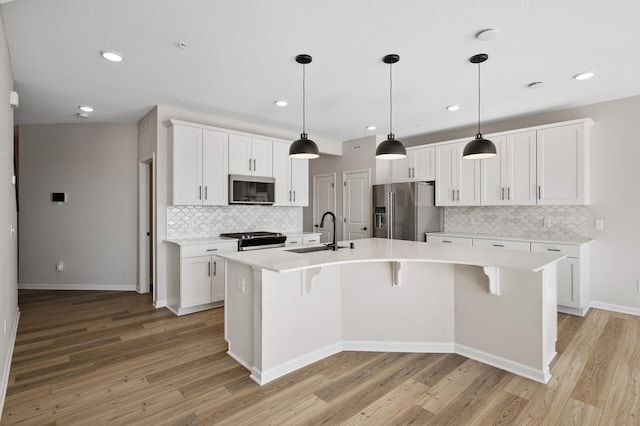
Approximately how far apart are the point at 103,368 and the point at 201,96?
292cm

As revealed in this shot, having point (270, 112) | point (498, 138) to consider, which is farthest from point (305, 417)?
point (498, 138)

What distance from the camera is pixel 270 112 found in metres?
4.56

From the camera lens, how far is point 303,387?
2.38m

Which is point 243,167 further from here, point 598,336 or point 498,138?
point 598,336

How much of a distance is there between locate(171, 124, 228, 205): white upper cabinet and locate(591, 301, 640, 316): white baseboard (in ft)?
16.3

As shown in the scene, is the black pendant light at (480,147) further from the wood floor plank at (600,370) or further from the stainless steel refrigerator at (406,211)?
the stainless steel refrigerator at (406,211)

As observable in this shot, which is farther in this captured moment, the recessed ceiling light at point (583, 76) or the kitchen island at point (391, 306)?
A: the recessed ceiling light at point (583, 76)

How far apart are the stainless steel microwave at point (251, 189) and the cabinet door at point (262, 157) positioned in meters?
0.11

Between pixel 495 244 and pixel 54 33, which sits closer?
pixel 54 33

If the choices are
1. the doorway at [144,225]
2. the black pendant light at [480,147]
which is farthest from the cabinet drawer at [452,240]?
the doorway at [144,225]

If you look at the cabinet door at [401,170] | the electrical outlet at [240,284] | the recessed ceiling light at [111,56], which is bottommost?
the electrical outlet at [240,284]

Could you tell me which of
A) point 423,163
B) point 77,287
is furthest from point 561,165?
point 77,287

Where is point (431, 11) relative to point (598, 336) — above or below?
above

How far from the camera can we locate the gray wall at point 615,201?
3938 mm
